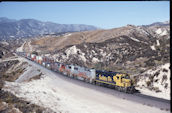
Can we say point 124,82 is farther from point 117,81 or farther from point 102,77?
point 102,77

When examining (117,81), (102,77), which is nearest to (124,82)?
(117,81)

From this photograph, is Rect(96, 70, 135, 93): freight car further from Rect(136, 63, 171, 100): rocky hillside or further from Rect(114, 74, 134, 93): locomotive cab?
Rect(136, 63, 171, 100): rocky hillside

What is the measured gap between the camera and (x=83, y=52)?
82250mm

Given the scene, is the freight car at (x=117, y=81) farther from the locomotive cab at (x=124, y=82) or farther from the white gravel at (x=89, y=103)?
the white gravel at (x=89, y=103)

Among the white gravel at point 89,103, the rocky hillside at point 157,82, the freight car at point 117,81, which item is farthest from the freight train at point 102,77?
the rocky hillside at point 157,82

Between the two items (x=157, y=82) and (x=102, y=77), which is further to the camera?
(x=102, y=77)

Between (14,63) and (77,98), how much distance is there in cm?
7058

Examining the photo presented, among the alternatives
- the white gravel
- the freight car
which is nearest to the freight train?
the freight car

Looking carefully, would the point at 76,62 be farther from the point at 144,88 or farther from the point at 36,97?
the point at 36,97

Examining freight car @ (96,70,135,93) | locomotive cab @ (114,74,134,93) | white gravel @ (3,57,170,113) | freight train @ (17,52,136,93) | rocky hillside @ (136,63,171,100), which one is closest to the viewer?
white gravel @ (3,57,170,113)

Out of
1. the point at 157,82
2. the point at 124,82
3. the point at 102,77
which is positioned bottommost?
the point at 157,82

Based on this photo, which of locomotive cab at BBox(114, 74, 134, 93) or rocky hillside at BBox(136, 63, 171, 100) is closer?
locomotive cab at BBox(114, 74, 134, 93)

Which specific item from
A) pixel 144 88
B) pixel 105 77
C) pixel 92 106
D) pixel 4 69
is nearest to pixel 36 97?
pixel 92 106

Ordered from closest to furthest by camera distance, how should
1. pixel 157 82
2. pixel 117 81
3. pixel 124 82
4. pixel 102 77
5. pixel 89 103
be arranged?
pixel 89 103 → pixel 124 82 → pixel 117 81 → pixel 157 82 → pixel 102 77
